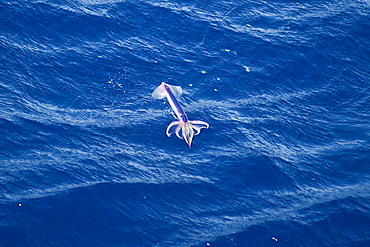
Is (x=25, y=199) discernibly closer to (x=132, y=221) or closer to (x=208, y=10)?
(x=132, y=221)

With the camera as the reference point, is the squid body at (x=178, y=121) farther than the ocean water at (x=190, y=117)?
Yes

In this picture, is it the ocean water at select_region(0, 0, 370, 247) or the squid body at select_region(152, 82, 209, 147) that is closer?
the ocean water at select_region(0, 0, 370, 247)

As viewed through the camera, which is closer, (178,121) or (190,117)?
(178,121)

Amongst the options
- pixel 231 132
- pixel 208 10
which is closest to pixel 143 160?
pixel 231 132

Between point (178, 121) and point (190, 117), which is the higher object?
point (178, 121)
